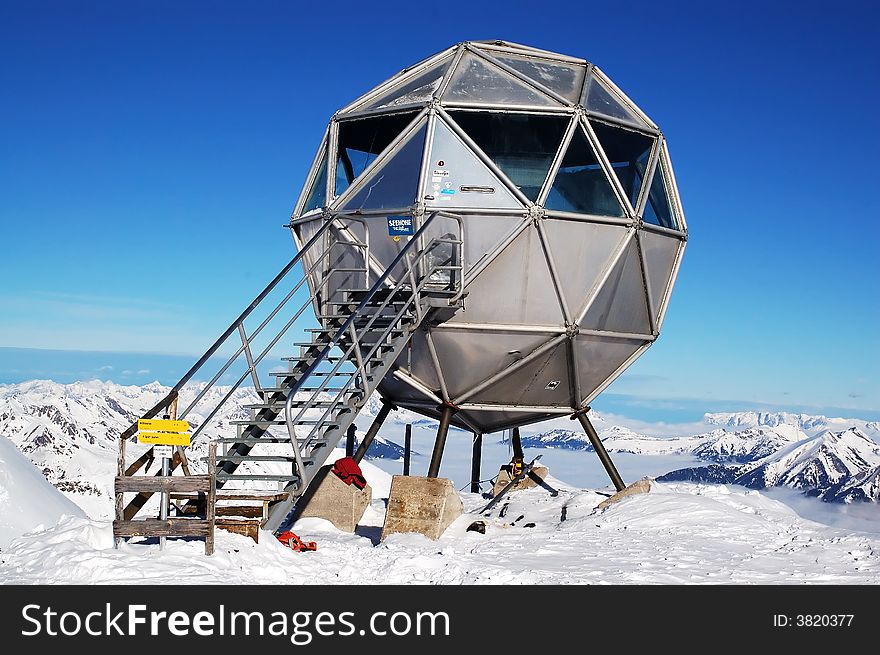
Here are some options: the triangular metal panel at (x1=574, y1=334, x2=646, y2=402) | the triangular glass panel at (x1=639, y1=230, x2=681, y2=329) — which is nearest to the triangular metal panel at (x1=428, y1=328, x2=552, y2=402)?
the triangular metal panel at (x1=574, y1=334, x2=646, y2=402)

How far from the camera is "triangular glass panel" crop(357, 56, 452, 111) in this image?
17969mm

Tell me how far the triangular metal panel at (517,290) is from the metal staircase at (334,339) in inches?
17.9

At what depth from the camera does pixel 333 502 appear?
708 inches

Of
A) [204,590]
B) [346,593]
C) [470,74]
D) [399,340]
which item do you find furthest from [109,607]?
[470,74]

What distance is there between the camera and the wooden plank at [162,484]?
35.8 ft

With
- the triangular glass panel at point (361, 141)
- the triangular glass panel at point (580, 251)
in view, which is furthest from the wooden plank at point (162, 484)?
the triangular glass panel at point (361, 141)

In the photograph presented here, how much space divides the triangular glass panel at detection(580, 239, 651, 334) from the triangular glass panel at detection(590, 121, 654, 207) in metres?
1.06

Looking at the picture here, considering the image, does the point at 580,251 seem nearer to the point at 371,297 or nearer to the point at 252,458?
the point at 371,297

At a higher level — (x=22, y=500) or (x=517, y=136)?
(x=517, y=136)

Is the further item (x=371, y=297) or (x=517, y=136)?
(x=517, y=136)

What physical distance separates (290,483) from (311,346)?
361 cm

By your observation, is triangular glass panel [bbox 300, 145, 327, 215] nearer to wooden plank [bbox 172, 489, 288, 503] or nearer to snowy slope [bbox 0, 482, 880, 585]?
snowy slope [bbox 0, 482, 880, 585]

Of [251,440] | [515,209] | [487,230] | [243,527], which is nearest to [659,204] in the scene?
[515,209]

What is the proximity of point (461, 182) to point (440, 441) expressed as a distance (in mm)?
4489
